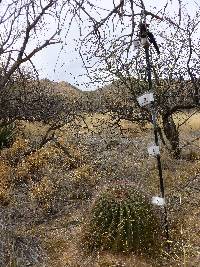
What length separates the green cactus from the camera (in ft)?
24.0

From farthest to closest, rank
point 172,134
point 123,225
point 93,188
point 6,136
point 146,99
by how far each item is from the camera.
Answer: point 6,136, point 172,134, point 93,188, point 123,225, point 146,99

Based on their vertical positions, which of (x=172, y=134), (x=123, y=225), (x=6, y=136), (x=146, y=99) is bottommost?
(x=123, y=225)

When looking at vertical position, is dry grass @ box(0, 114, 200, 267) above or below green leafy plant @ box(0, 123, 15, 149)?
below

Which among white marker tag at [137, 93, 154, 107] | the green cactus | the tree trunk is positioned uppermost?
white marker tag at [137, 93, 154, 107]

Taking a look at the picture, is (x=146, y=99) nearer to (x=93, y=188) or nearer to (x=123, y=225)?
(x=123, y=225)

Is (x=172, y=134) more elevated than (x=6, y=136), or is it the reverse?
(x=6, y=136)

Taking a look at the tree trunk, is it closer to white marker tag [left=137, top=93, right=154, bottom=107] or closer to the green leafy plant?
the green leafy plant

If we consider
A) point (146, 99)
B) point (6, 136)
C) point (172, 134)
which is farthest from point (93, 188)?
point (6, 136)

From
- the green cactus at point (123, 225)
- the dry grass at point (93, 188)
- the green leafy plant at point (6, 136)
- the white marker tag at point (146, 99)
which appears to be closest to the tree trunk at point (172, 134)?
the dry grass at point (93, 188)

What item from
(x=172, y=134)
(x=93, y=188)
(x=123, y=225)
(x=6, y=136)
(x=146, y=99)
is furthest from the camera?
(x=6, y=136)

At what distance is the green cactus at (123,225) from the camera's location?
730cm

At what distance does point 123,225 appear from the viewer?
7305mm

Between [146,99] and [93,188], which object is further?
[93,188]

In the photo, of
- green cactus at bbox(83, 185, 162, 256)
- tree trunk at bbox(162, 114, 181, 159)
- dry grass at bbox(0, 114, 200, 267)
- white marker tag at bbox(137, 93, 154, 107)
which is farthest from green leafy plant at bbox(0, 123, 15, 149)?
white marker tag at bbox(137, 93, 154, 107)
